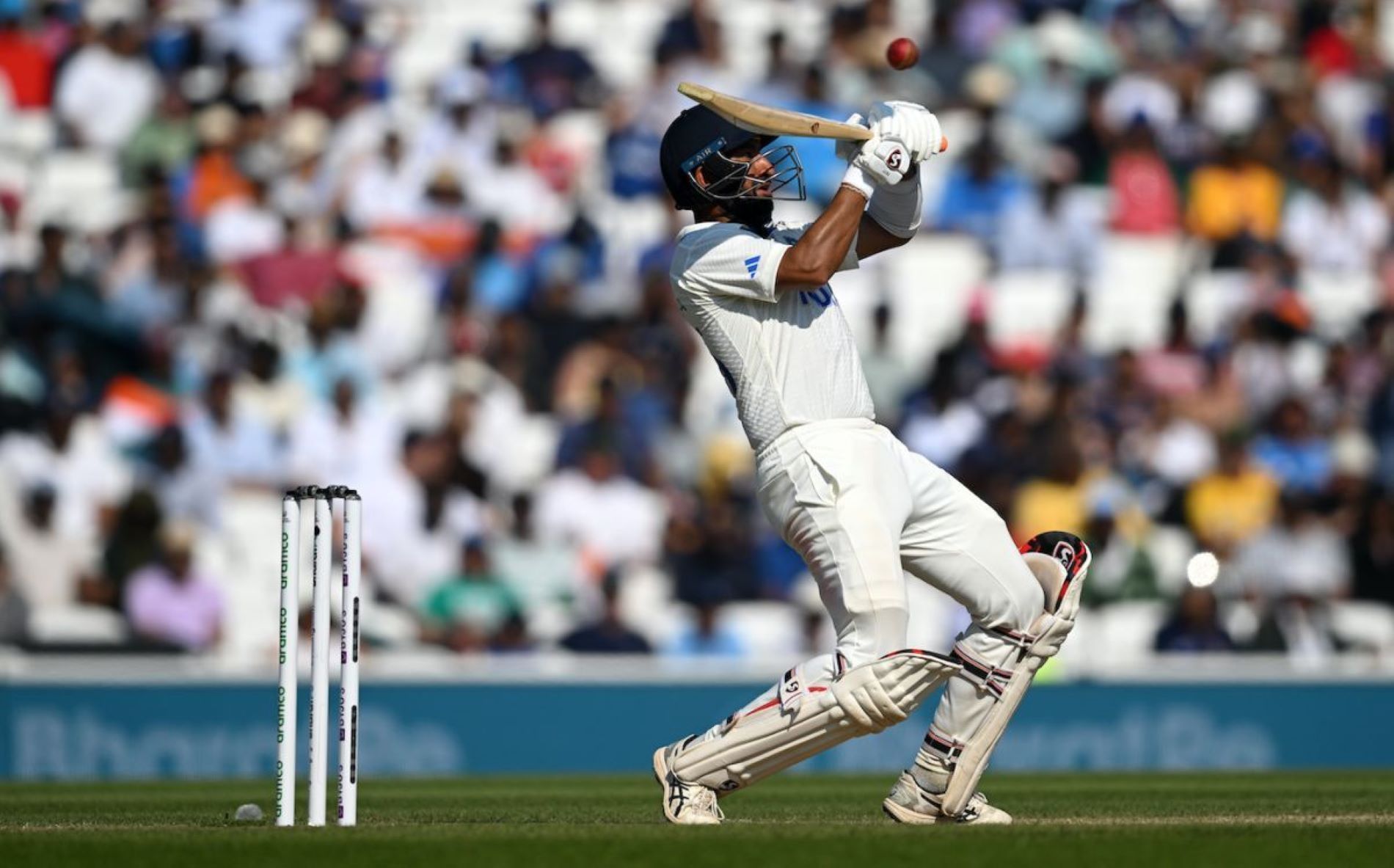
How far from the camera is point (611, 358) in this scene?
531 inches

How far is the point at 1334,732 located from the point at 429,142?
7065mm

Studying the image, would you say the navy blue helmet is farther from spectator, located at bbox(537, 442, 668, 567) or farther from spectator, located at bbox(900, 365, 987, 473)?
spectator, located at bbox(900, 365, 987, 473)

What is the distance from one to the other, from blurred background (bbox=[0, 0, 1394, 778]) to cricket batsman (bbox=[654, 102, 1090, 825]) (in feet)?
17.3

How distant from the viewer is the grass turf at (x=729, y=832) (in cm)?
504

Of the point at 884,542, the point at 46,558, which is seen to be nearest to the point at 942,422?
the point at 46,558

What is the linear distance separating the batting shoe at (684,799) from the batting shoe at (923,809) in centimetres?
54

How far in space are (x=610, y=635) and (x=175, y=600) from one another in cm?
241

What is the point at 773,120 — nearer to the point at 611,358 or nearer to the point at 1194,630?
the point at 1194,630

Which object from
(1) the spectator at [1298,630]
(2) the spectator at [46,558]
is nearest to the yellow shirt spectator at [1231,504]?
(1) the spectator at [1298,630]

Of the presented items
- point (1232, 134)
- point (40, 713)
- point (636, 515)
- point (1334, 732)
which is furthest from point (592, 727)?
point (1232, 134)

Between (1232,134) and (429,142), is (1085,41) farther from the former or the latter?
(429,142)

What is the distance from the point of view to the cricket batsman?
233 inches

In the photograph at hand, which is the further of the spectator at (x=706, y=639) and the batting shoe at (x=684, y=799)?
the spectator at (x=706, y=639)

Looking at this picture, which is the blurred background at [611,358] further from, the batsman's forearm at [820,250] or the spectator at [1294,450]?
the batsman's forearm at [820,250]
